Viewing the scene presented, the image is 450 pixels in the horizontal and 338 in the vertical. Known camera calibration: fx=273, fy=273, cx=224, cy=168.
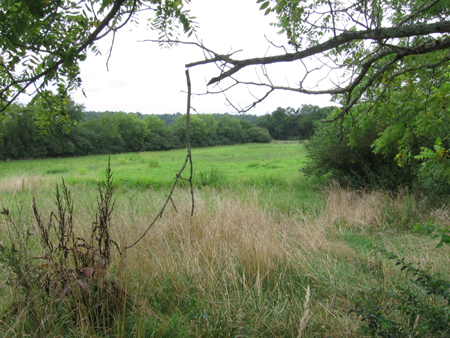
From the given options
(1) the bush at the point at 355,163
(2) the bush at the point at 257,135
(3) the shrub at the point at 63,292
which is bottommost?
(3) the shrub at the point at 63,292

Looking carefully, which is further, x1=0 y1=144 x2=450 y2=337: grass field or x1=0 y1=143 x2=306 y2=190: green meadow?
x1=0 y1=143 x2=306 y2=190: green meadow

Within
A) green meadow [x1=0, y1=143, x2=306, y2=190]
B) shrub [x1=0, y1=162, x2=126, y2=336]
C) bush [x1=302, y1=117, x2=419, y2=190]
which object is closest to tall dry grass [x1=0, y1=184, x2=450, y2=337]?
shrub [x1=0, y1=162, x2=126, y2=336]

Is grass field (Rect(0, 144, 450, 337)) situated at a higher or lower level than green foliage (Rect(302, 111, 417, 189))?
lower

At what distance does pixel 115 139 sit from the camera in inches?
1895

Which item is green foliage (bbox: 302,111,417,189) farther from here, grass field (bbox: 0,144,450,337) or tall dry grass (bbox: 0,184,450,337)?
tall dry grass (bbox: 0,184,450,337)

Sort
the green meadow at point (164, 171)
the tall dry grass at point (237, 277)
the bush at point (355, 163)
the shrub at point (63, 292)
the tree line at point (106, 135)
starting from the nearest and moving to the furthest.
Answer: the shrub at point (63, 292) → the tall dry grass at point (237, 277) → the bush at point (355, 163) → the green meadow at point (164, 171) → the tree line at point (106, 135)

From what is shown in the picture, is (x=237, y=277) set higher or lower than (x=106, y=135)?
lower

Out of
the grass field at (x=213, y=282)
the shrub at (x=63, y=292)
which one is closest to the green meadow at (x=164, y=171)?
the grass field at (x=213, y=282)

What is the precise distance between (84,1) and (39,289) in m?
2.20

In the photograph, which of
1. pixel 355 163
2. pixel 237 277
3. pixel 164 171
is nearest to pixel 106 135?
pixel 164 171

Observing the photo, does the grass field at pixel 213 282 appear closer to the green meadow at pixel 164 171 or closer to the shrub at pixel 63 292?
the shrub at pixel 63 292

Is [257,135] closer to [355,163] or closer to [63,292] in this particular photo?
[355,163]

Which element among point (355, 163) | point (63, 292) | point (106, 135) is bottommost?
point (63, 292)

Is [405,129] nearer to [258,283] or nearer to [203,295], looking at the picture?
[258,283]
